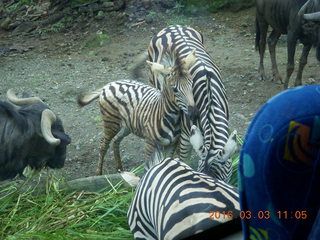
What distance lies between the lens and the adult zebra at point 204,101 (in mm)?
2486

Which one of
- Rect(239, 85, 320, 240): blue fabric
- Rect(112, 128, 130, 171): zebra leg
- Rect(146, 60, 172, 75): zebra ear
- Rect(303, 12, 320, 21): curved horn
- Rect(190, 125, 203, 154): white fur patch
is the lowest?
Rect(112, 128, 130, 171): zebra leg

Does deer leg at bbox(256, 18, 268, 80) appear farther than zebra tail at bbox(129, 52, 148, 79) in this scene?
Yes

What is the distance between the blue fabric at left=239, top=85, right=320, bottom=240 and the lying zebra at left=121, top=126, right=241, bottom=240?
552 millimetres

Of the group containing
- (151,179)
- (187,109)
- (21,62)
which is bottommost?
(21,62)

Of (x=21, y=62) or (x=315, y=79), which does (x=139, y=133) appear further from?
(x=21, y=62)

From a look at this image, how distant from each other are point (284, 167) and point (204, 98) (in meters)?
2.26

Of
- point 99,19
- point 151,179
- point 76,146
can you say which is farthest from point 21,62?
point 151,179

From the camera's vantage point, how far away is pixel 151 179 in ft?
6.75

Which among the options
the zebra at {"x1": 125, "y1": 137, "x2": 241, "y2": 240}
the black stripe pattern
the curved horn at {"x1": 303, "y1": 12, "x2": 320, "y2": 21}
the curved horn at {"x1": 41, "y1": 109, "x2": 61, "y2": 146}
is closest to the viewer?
the zebra at {"x1": 125, "y1": 137, "x2": 241, "y2": 240}

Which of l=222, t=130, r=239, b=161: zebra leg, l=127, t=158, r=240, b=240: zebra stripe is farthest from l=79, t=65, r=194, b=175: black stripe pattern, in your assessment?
l=127, t=158, r=240, b=240: zebra stripe

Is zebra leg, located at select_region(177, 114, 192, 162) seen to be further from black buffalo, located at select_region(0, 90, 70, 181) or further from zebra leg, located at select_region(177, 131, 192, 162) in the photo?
black buffalo, located at select_region(0, 90, 70, 181)

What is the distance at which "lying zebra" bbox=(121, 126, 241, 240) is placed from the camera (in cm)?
163

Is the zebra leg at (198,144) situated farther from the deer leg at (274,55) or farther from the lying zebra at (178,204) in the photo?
the deer leg at (274,55)

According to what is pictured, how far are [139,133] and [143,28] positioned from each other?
3.10 meters
